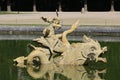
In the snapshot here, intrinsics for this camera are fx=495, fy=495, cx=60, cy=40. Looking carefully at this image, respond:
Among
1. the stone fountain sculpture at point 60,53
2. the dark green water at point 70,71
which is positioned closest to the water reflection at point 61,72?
the dark green water at point 70,71

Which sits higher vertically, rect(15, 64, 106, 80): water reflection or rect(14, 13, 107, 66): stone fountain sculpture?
rect(14, 13, 107, 66): stone fountain sculpture

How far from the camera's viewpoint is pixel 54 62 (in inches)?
803

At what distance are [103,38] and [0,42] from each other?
6.59 meters

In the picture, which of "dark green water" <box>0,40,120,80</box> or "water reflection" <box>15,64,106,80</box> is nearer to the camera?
"dark green water" <box>0,40,120,80</box>

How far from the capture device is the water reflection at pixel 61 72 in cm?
1767

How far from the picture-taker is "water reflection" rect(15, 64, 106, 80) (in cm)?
1767

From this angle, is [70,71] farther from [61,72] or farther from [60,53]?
[60,53]

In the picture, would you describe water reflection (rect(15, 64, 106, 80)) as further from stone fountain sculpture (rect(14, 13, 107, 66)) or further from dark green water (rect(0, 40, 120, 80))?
stone fountain sculpture (rect(14, 13, 107, 66))

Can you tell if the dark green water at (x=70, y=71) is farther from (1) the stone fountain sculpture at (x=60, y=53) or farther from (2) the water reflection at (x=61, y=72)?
(1) the stone fountain sculpture at (x=60, y=53)

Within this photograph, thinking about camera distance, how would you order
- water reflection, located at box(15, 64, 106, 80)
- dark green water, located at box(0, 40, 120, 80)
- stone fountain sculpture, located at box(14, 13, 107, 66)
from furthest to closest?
stone fountain sculpture, located at box(14, 13, 107, 66), water reflection, located at box(15, 64, 106, 80), dark green water, located at box(0, 40, 120, 80)

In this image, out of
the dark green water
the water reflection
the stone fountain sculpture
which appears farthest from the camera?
the stone fountain sculpture

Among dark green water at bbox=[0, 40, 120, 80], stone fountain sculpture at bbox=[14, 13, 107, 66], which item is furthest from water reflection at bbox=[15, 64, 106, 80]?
stone fountain sculpture at bbox=[14, 13, 107, 66]

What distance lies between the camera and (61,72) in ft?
→ 61.5

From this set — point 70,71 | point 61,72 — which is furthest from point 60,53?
point 61,72
